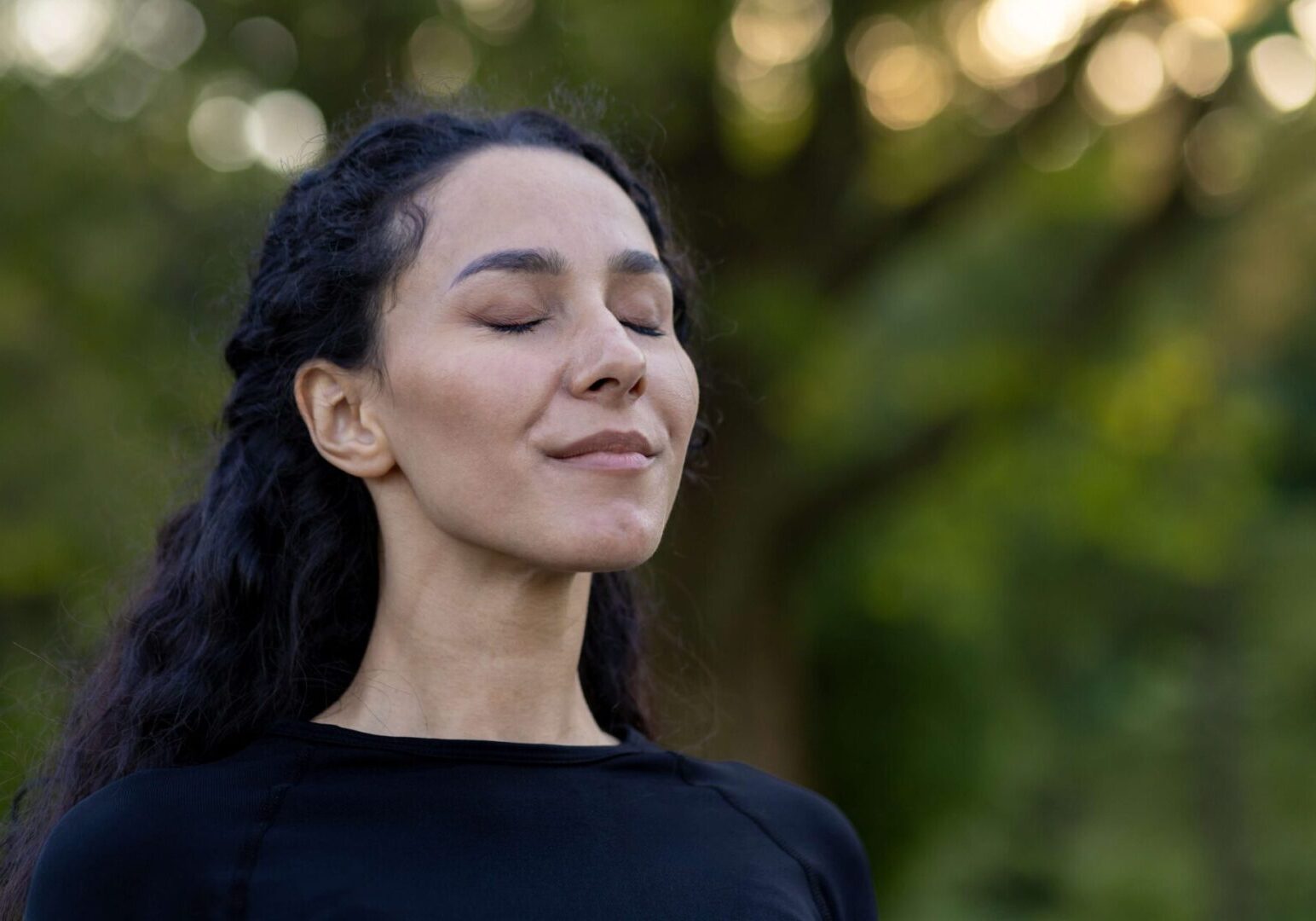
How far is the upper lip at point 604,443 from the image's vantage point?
230 centimetres

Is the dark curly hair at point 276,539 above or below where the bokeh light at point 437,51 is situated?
below

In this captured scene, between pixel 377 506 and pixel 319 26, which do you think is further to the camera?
pixel 319 26

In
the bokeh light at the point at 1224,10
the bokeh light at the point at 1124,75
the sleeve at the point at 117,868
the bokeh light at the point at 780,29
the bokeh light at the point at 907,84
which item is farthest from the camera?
the bokeh light at the point at 907,84

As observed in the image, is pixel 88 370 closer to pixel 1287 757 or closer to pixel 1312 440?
pixel 1312 440

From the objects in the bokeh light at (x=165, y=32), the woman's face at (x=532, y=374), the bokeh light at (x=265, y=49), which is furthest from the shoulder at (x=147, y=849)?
the bokeh light at (x=165, y=32)

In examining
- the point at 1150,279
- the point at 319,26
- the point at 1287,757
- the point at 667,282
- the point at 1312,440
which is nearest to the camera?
the point at 667,282

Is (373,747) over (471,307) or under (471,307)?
under

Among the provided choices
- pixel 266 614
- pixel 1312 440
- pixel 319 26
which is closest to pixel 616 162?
pixel 266 614

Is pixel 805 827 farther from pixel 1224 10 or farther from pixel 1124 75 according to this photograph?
pixel 1124 75

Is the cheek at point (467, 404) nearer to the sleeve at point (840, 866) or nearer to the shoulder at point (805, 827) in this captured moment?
the shoulder at point (805, 827)

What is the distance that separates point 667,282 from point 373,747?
889mm

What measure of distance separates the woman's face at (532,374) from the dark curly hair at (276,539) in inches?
3.7

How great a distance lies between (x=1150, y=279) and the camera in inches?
303

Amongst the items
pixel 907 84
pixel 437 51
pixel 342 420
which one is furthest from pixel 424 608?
pixel 907 84
